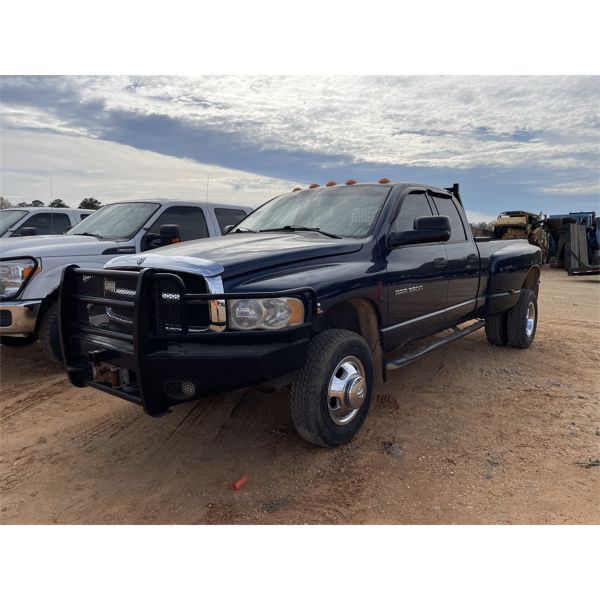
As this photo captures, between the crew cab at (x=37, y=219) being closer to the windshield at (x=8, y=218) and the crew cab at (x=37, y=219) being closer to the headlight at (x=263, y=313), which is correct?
the windshield at (x=8, y=218)

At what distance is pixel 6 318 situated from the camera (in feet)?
15.6

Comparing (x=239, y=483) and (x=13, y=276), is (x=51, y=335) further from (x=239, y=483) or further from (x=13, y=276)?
(x=239, y=483)

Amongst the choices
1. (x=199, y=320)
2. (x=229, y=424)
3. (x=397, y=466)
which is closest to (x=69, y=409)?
(x=229, y=424)

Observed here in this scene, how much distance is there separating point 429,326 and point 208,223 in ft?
12.6

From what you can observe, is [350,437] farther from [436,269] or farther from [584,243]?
[584,243]

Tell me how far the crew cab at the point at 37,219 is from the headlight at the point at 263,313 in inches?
261

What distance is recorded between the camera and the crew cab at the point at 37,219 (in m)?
8.27

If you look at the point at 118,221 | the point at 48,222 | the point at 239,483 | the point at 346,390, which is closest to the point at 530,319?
the point at 346,390

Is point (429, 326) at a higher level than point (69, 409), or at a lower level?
higher

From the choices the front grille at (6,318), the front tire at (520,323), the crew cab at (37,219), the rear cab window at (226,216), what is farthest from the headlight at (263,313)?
the crew cab at (37,219)

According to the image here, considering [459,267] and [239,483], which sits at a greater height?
[459,267]

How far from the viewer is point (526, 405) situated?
14.1 ft

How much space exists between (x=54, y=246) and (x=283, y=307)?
11.4 feet

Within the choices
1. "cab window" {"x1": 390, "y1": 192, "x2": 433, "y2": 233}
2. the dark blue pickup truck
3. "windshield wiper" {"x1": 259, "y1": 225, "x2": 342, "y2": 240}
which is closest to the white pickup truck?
"windshield wiper" {"x1": 259, "y1": 225, "x2": 342, "y2": 240}
